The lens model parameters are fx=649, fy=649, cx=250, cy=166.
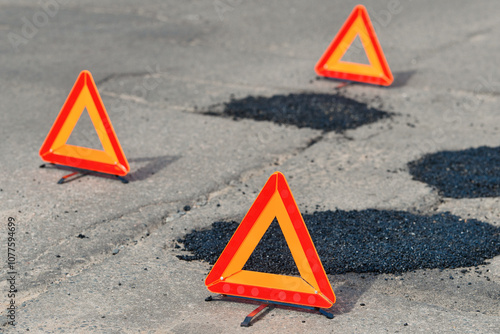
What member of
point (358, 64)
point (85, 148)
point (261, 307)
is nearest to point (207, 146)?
point (85, 148)

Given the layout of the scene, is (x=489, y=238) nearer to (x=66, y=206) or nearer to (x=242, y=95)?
(x=66, y=206)

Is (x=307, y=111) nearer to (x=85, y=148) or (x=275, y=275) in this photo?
(x=85, y=148)

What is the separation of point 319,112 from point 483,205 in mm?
2650

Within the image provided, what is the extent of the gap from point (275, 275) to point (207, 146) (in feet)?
9.57

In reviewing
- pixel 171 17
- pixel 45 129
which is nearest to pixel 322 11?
pixel 171 17

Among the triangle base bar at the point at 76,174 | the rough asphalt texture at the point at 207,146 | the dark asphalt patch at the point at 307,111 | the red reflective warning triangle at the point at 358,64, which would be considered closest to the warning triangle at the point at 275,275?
the rough asphalt texture at the point at 207,146

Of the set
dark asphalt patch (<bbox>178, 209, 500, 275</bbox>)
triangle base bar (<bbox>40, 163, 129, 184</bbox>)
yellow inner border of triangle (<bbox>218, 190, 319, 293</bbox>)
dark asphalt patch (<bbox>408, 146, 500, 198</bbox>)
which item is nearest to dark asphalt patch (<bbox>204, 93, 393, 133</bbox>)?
dark asphalt patch (<bbox>408, 146, 500, 198</bbox>)

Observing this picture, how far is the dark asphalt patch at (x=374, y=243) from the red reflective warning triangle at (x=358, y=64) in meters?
3.54

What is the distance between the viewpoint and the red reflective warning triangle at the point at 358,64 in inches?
344

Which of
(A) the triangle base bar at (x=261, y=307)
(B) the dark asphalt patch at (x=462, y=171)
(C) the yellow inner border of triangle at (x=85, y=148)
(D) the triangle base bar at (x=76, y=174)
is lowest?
(D) the triangle base bar at (x=76, y=174)

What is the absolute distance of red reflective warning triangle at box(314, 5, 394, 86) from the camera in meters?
8.73

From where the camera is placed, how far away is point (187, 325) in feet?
13.7

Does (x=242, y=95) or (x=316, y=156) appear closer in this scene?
(x=316, y=156)

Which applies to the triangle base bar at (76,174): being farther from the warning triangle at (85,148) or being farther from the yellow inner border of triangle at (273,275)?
the yellow inner border of triangle at (273,275)
